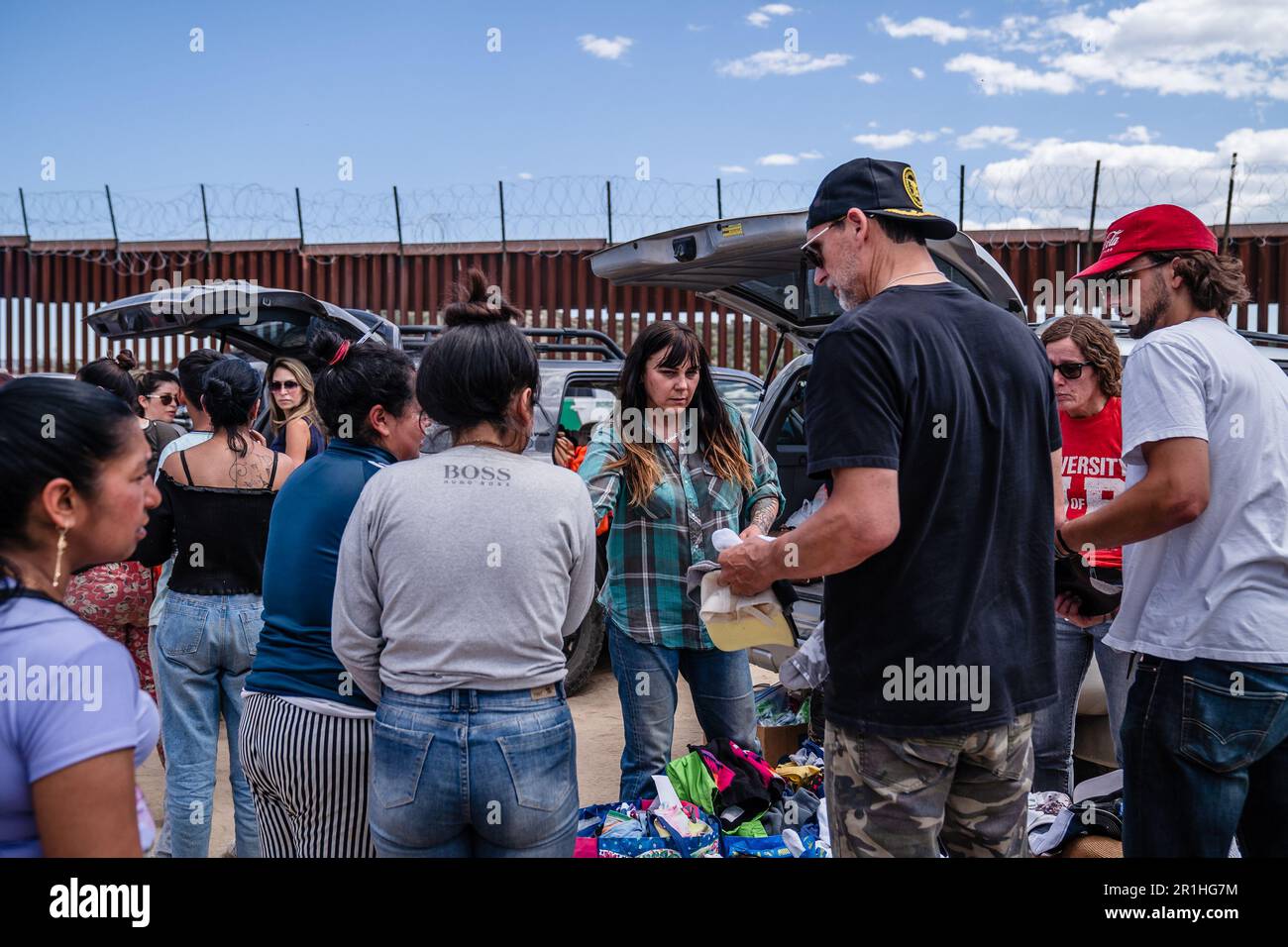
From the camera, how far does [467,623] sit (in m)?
2.01

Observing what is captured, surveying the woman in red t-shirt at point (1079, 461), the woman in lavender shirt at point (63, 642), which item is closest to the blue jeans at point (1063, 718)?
the woman in red t-shirt at point (1079, 461)

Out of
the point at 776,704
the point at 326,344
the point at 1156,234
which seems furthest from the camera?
the point at 776,704

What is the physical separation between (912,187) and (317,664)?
1824 millimetres

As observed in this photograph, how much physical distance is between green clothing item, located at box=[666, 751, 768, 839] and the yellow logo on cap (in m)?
2.19

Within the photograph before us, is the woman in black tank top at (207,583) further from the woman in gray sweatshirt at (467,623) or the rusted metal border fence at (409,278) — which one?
the rusted metal border fence at (409,278)

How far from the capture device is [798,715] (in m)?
4.75

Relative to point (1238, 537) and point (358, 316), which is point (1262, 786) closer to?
point (1238, 537)

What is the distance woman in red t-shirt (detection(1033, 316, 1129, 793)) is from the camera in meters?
3.62

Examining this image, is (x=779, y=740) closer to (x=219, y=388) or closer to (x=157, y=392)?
(x=219, y=388)

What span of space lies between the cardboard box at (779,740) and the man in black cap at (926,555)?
97.5 inches

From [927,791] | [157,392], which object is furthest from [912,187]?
[157,392]

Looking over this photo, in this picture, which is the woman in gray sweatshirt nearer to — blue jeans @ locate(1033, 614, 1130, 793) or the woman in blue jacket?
the woman in blue jacket

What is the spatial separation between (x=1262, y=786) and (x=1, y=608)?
8.36 ft
